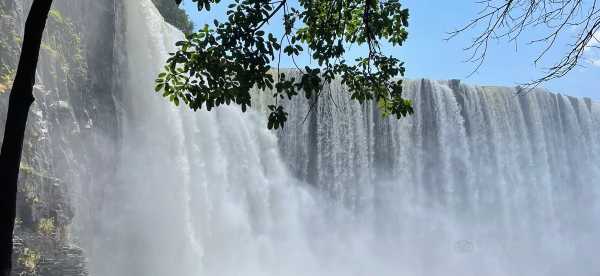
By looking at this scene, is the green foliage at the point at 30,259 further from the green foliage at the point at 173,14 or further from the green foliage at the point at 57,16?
the green foliage at the point at 173,14

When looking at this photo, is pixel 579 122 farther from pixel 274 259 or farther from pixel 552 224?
pixel 274 259

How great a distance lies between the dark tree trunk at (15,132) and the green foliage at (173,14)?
28.3 m

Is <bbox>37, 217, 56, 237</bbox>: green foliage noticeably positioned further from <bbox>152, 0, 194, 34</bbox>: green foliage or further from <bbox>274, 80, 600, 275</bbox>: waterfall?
<bbox>152, 0, 194, 34</bbox>: green foliage

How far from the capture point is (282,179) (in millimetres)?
23375

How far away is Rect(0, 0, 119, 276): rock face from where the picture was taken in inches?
417

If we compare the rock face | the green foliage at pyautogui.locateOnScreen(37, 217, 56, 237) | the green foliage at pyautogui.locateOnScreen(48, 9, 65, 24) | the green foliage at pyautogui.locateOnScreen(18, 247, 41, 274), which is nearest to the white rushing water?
the rock face

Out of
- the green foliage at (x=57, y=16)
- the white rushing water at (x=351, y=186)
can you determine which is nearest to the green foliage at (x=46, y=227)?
the white rushing water at (x=351, y=186)

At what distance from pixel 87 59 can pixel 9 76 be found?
3611 mm

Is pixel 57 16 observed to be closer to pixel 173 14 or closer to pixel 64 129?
pixel 64 129

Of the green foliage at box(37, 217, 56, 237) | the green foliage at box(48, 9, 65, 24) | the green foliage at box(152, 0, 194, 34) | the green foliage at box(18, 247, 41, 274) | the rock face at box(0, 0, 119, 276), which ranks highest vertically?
the green foliage at box(152, 0, 194, 34)

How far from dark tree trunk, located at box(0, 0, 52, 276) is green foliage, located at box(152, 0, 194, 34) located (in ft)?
93.0

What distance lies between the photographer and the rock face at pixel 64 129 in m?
10.6

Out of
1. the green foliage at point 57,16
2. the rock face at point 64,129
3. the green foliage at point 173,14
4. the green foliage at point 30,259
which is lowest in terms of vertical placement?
the green foliage at point 30,259

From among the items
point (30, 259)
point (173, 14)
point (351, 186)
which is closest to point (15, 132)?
point (30, 259)
